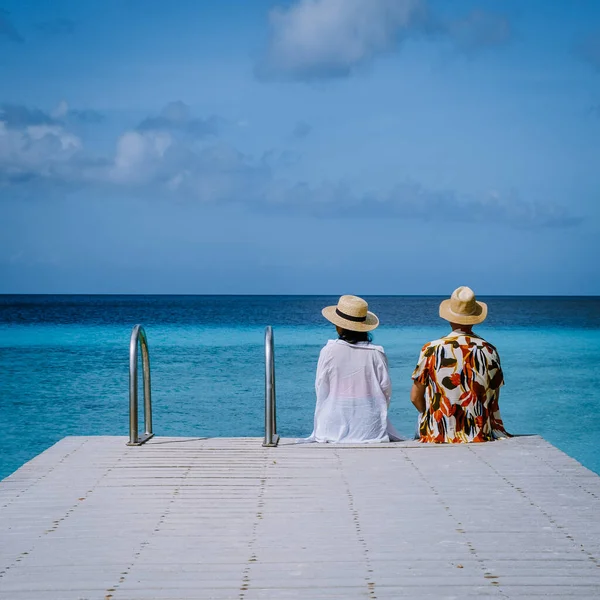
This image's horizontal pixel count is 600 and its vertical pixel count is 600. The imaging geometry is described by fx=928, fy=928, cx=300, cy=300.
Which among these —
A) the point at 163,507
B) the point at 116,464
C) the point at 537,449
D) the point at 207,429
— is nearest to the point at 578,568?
the point at 163,507

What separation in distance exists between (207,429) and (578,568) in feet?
31.6

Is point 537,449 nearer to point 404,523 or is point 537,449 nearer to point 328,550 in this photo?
point 404,523

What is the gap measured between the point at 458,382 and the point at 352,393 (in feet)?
2.20

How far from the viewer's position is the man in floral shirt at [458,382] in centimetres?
575

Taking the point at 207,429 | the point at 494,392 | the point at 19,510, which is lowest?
the point at 207,429

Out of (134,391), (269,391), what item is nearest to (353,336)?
(269,391)

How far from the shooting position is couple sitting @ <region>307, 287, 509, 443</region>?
576 centimetres

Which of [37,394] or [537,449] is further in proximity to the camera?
[37,394]

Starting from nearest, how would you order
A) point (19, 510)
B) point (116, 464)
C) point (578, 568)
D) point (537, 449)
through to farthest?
point (578, 568) < point (19, 510) < point (116, 464) < point (537, 449)

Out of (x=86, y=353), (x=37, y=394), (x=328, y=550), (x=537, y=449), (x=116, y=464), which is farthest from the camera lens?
(x=86, y=353)

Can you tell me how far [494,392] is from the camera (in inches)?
233

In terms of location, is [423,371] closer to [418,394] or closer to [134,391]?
[418,394]

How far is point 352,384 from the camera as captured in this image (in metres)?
5.88

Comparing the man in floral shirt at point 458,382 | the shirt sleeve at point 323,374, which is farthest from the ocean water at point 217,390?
the shirt sleeve at point 323,374
